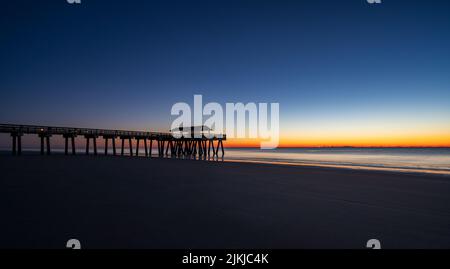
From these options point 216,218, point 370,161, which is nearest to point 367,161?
point 370,161

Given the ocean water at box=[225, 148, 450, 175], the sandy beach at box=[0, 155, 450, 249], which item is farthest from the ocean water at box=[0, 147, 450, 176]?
the sandy beach at box=[0, 155, 450, 249]

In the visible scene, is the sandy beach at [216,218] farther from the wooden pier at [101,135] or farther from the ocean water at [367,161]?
the wooden pier at [101,135]

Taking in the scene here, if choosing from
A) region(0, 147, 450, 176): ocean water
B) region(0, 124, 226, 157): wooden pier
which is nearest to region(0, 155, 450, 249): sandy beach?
region(0, 147, 450, 176): ocean water

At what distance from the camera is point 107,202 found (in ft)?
20.0

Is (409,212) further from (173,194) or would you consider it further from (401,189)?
(173,194)

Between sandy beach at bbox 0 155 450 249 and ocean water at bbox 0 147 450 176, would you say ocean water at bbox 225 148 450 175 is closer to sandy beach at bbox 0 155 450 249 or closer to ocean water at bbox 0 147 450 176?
ocean water at bbox 0 147 450 176

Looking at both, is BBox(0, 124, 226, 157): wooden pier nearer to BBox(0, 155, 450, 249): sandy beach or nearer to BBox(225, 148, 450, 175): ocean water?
BBox(225, 148, 450, 175): ocean water

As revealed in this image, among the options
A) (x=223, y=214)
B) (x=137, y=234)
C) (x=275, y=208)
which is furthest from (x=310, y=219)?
(x=137, y=234)

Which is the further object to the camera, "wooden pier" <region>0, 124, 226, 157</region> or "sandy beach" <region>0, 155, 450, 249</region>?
"wooden pier" <region>0, 124, 226, 157</region>

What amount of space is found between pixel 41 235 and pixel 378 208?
7.20m

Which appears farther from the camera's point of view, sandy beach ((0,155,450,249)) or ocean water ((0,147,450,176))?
ocean water ((0,147,450,176))

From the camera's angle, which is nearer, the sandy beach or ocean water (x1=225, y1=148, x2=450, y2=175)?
the sandy beach

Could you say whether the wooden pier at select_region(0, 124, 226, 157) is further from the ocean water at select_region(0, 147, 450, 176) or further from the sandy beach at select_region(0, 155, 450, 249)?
the sandy beach at select_region(0, 155, 450, 249)

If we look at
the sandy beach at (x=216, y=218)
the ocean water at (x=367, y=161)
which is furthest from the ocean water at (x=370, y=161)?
the sandy beach at (x=216, y=218)
